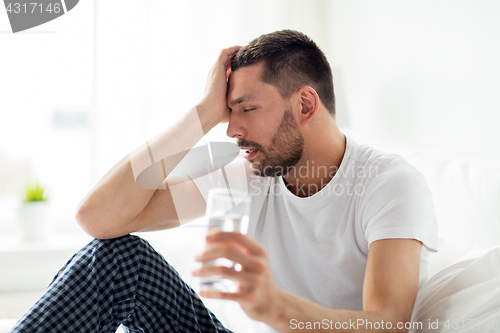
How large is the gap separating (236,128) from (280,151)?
0.14 m

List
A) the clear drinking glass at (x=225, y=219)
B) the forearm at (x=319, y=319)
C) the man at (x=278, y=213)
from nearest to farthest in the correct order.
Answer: the clear drinking glass at (x=225, y=219) → the forearm at (x=319, y=319) → the man at (x=278, y=213)

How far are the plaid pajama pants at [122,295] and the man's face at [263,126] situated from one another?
39cm

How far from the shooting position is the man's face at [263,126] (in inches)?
45.8

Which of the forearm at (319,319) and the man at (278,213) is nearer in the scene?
the forearm at (319,319)

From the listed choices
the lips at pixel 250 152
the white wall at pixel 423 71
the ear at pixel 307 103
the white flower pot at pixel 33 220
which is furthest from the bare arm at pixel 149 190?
the white flower pot at pixel 33 220

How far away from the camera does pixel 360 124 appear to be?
2.09 meters

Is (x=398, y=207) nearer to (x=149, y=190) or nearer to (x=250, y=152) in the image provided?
(x=250, y=152)

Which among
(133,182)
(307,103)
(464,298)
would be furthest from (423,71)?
(133,182)

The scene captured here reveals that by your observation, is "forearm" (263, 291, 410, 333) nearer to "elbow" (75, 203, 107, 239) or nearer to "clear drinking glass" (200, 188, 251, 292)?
"clear drinking glass" (200, 188, 251, 292)

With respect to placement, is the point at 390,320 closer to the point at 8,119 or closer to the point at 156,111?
the point at 156,111

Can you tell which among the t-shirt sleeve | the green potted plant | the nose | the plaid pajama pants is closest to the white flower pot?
Result: the green potted plant

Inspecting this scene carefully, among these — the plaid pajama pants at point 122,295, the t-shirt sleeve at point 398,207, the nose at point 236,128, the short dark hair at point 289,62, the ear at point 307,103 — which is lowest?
the plaid pajama pants at point 122,295

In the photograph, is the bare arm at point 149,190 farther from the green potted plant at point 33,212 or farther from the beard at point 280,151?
the green potted plant at point 33,212

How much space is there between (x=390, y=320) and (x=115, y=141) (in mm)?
1773
